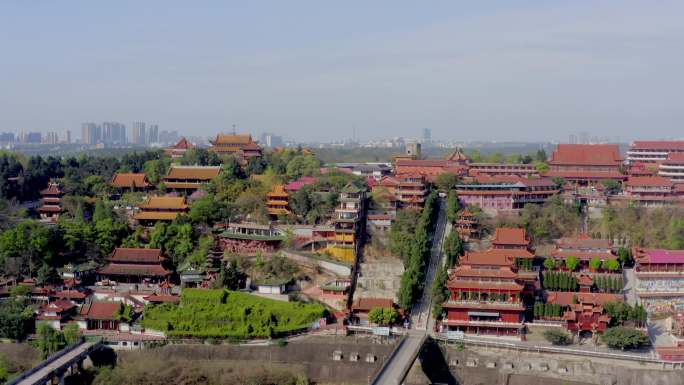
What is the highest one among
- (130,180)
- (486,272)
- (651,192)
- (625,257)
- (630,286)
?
(651,192)

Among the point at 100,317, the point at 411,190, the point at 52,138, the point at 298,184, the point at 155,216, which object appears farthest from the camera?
the point at 52,138

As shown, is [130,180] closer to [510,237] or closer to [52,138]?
[510,237]

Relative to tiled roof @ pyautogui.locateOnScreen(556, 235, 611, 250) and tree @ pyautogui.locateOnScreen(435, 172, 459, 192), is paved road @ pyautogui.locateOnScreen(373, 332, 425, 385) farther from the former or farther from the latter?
tree @ pyautogui.locateOnScreen(435, 172, 459, 192)

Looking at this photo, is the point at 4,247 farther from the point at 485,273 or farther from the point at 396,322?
the point at 485,273

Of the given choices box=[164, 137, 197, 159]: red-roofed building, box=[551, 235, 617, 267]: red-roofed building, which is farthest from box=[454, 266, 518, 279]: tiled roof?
box=[164, 137, 197, 159]: red-roofed building

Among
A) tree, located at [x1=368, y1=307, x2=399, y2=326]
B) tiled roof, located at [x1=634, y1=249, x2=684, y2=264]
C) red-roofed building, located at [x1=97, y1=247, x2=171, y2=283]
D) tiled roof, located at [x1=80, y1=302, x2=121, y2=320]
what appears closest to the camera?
tree, located at [x1=368, y1=307, x2=399, y2=326]

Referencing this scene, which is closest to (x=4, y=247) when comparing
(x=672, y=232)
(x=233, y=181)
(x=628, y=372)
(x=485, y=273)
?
(x=233, y=181)

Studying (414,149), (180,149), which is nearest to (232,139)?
(180,149)
